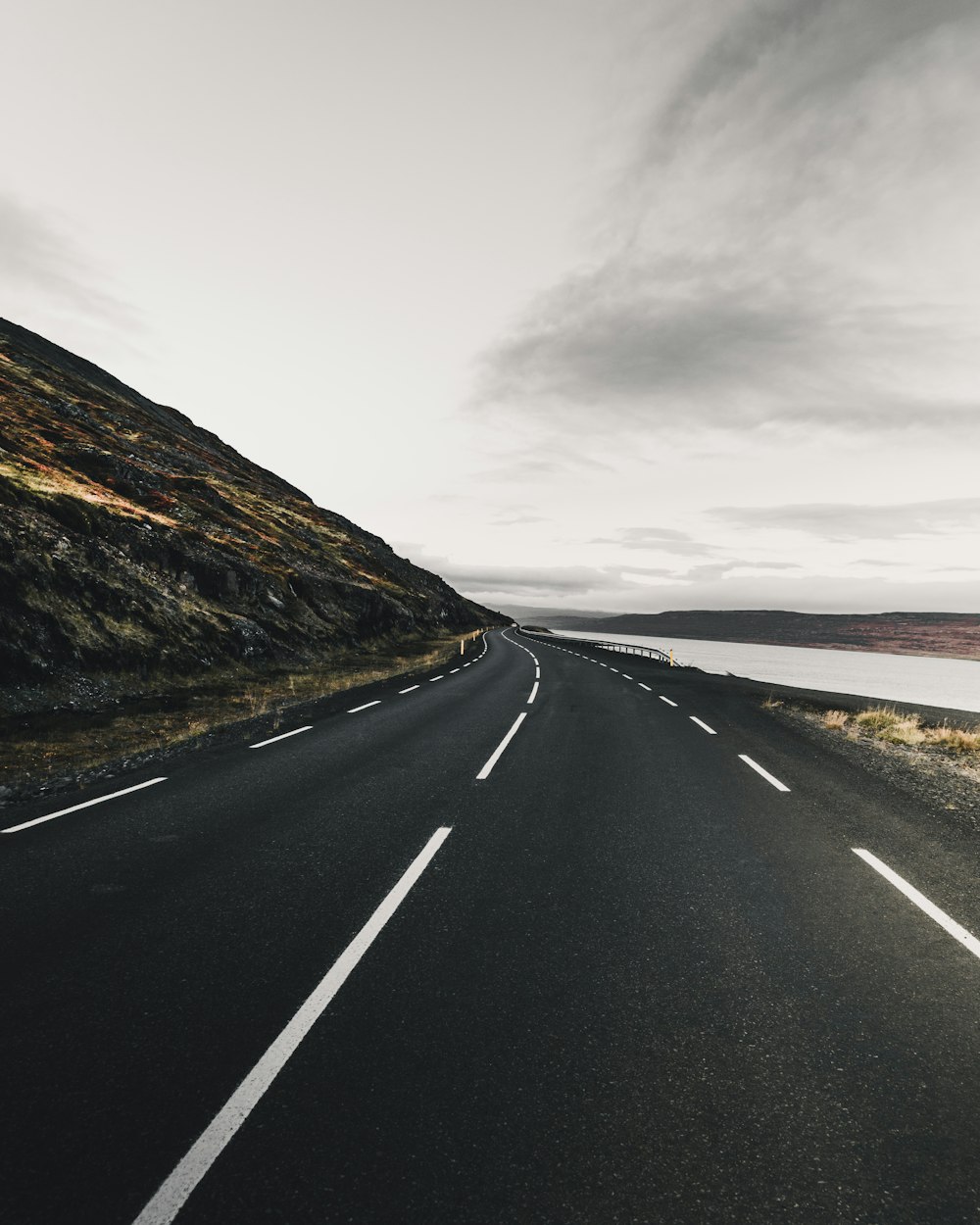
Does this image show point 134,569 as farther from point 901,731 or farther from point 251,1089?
point 901,731

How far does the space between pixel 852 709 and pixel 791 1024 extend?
16.4 metres

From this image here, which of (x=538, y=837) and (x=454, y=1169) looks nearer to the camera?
(x=454, y=1169)

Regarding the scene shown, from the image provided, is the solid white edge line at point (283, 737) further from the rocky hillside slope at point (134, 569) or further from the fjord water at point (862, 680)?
the fjord water at point (862, 680)

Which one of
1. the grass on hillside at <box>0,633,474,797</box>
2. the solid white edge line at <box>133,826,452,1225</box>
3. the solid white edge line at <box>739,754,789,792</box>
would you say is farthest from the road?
the grass on hillside at <box>0,633,474,797</box>

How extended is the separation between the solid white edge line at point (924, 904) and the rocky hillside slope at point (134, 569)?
49.6 feet

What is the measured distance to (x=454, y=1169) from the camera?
2336 millimetres

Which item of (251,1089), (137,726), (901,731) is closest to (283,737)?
(137,726)

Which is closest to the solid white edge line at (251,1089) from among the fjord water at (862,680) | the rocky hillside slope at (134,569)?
the rocky hillside slope at (134,569)

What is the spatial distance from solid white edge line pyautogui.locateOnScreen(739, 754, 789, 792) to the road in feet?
3.78

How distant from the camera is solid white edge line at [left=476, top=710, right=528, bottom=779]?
865 centimetres

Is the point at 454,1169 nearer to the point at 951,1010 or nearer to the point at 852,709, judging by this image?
the point at 951,1010

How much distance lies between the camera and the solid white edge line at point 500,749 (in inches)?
340

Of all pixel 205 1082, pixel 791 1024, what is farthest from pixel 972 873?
pixel 205 1082

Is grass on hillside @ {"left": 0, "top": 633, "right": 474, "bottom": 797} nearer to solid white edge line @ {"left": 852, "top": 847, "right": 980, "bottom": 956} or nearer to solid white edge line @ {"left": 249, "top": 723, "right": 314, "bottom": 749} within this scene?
solid white edge line @ {"left": 249, "top": 723, "right": 314, "bottom": 749}
